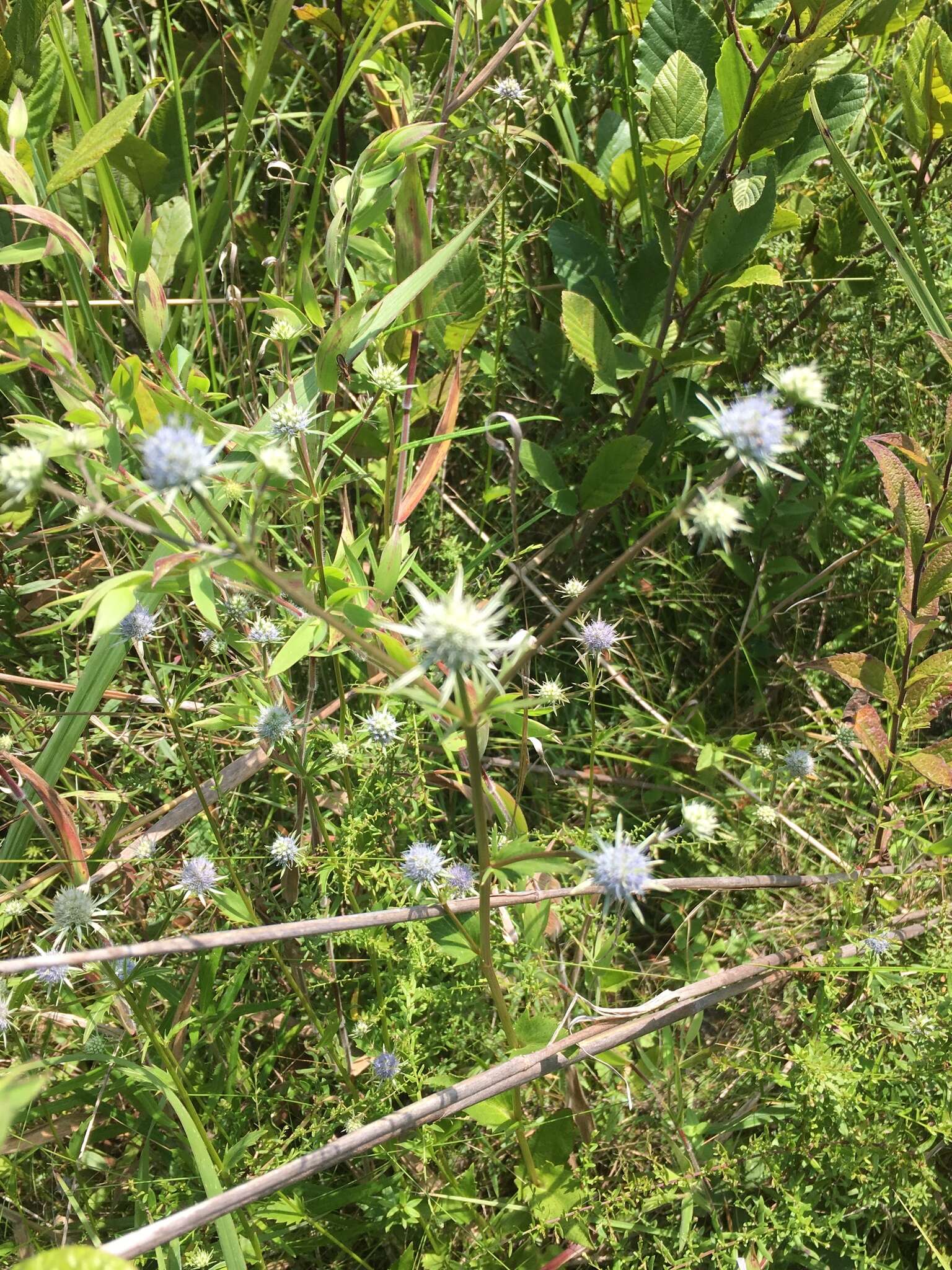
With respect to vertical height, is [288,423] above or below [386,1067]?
above

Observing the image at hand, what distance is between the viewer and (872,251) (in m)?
2.34

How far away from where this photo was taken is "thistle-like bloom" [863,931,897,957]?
1.75 meters

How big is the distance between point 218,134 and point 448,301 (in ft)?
3.35

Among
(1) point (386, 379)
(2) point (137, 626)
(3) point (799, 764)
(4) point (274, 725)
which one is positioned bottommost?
(3) point (799, 764)

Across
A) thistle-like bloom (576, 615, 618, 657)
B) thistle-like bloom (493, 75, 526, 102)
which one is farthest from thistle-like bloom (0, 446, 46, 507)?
thistle-like bloom (493, 75, 526, 102)

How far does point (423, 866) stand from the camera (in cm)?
157

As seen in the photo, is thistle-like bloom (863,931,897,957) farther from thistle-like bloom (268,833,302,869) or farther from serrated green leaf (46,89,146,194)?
serrated green leaf (46,89,146,194)

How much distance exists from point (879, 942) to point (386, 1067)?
35.3 inches

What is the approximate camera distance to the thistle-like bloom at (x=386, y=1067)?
1611mm

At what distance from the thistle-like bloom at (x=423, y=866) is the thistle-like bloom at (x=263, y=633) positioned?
0.43m

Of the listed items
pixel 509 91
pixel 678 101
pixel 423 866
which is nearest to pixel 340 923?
pixel 423 866

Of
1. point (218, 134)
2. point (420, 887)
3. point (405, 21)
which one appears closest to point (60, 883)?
point (420, 887)

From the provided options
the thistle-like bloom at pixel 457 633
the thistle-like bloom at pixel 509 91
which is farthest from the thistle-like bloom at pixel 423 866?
the thistle-like bloom at pixel 509 91

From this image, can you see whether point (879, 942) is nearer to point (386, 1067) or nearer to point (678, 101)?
point (386, 1067)
